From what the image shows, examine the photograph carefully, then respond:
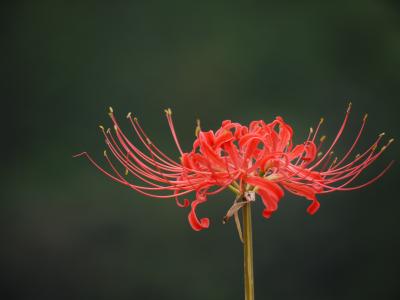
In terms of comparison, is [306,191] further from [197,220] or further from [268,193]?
[197,220]

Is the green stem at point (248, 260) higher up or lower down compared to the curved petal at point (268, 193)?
lower down

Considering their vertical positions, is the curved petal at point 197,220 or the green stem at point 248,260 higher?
the curved petal at point 197,220

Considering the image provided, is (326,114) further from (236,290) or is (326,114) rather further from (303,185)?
(303,185)

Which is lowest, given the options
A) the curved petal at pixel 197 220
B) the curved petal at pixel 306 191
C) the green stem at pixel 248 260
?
the green stem at pixel 248 260

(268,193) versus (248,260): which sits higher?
(268,193)

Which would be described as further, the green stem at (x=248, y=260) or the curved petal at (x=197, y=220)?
the curved petal at (x=197, y=220)

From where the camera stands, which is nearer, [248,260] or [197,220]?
[248,260]

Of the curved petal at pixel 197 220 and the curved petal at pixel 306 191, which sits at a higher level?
the curved petal at pixel 306 191

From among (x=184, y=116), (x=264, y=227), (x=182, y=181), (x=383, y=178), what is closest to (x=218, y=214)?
(x=264, y=227)

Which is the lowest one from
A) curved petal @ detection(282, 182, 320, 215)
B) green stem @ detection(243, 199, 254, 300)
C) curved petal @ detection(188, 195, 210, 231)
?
green stem @ detection(243, 199, 254, 300)

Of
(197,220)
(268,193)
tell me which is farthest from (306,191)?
(197,220)

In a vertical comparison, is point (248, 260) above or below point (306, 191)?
below
